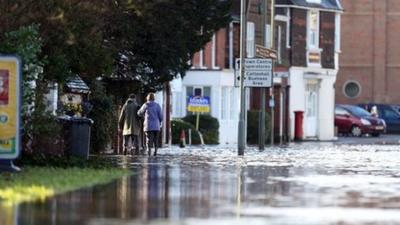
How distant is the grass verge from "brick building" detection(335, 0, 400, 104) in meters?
54.3

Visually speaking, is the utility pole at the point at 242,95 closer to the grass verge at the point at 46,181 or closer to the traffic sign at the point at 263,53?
the traffic sign at the point at 263,53

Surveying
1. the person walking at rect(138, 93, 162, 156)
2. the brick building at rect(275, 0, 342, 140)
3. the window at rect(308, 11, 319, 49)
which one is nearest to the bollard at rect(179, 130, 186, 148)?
the person walking at rect(138, 93, 162, 156)

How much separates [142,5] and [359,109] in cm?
3488

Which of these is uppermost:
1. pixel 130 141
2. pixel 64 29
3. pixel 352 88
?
pixel 64 29

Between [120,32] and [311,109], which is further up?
[120,32]

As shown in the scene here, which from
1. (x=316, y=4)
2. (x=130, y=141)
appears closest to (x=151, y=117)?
(x=130, y=141)

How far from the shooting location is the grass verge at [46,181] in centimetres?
1758

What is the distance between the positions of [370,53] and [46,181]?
193 ft

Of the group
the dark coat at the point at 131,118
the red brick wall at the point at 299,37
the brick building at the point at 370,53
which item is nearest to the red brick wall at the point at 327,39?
the red brick wall at the point at 299,37

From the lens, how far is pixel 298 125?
5931cm

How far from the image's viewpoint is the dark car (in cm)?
6288

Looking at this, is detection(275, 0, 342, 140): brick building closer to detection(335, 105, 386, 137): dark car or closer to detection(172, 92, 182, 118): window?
detection(335, 105, 386, 137): dark car

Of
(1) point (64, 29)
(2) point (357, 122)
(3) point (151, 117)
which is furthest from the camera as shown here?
(2) point (357, 122)

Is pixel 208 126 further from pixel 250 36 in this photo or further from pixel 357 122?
pixel 357 122
